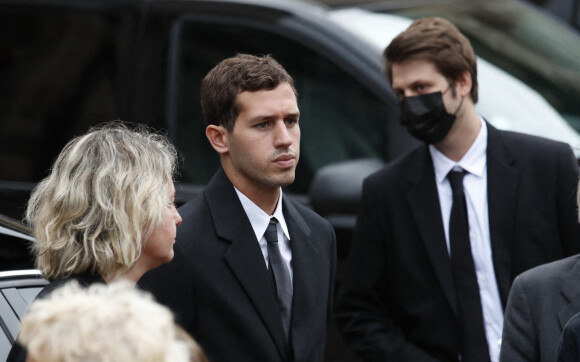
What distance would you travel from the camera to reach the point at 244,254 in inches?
Result: 131

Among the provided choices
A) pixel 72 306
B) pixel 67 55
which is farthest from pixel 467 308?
pixel 67 55

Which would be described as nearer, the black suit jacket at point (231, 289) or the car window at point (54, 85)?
the black suit jacket at point (231, 289)

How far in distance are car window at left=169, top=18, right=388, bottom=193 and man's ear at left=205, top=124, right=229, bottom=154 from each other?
1.58 metres

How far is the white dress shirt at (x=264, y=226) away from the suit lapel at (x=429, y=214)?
69 centimetres

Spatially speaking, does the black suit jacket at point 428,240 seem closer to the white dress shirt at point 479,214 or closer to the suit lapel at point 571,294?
the white dress shirt at point 479,214

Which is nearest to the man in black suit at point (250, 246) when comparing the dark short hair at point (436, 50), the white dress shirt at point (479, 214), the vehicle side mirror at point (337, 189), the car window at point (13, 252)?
the car window at point (13, 252)

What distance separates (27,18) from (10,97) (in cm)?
42

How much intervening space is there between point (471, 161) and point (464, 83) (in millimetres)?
321

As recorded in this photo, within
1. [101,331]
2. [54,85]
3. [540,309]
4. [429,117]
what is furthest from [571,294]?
[54,85]

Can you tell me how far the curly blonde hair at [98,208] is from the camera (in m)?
2.84

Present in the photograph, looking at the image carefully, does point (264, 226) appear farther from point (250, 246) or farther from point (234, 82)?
point (234, 82)

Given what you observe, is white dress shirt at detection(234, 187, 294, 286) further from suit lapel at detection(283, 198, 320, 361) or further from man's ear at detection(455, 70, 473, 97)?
man's ear at detection(455, 70, 473, 97)

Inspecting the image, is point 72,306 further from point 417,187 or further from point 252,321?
point 417,187

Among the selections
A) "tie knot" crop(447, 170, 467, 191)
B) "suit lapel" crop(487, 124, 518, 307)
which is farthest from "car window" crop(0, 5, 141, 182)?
"suit lapel" crop(487, 124, 518, 307)
